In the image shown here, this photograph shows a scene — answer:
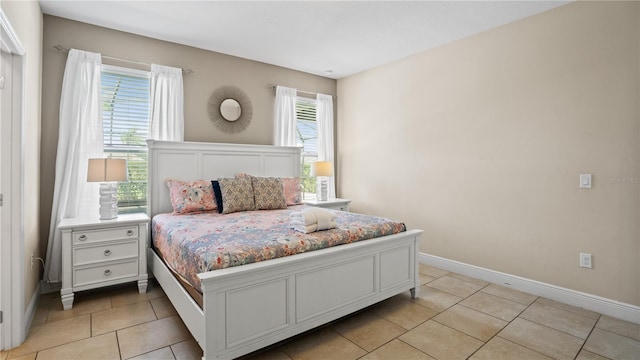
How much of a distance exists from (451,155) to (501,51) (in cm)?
117

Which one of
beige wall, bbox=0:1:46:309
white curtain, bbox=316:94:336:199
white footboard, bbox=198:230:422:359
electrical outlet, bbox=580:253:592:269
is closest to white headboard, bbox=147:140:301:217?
white curtain, bbox=316:94:336:199

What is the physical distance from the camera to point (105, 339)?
7.49ft

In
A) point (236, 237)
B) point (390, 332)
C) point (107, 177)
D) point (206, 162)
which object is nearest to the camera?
point (236, 237)

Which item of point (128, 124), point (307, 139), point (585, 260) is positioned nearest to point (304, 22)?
point (307, 139)

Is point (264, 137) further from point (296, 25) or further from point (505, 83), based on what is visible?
point (505, 83)

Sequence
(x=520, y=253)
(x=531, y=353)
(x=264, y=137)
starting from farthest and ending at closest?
1. (x=264, y=137)
2. (x=520, y=253)
3. (x=531, y=353)

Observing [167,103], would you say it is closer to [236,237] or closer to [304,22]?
[304,22]

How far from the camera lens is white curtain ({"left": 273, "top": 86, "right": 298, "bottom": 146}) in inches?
183

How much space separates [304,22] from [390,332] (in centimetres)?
290

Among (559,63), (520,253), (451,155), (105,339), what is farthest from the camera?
(451,155)

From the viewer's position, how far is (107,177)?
3012mm

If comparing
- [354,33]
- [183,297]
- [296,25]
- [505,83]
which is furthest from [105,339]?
[505,83]

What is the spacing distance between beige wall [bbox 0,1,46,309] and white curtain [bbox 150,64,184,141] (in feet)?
3.20

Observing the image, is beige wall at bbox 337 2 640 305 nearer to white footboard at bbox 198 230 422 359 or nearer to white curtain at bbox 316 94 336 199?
white curtain at bbox 316 94 336 199
